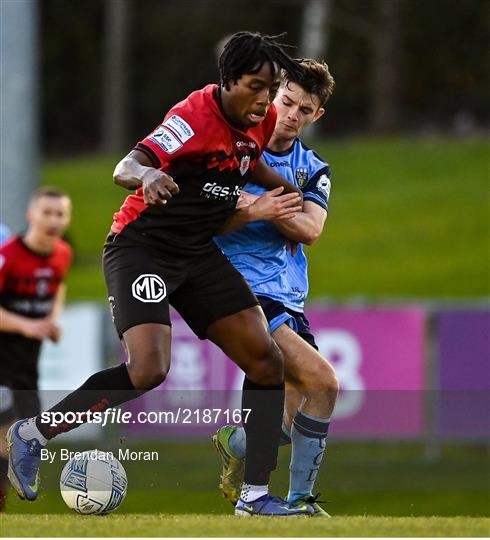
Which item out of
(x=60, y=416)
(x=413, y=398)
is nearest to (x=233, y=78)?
(x=60, y=416)

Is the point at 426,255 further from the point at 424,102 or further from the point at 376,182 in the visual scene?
the point at 424,102

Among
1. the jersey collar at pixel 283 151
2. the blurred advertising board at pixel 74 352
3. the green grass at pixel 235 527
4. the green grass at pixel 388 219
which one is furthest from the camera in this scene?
the green grass at pixel 388 219

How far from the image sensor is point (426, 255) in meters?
27.1

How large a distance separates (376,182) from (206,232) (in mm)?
26908

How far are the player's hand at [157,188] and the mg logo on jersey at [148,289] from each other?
525 millimetres

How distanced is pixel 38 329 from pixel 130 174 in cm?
350

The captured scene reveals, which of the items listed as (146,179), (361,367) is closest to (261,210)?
(146,179)

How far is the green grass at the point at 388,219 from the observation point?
80.8 ft

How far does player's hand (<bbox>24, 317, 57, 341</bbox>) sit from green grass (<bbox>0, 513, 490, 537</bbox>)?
9.80 feet

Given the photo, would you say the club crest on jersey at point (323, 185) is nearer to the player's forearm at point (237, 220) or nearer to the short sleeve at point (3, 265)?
the player's forearm at point (237, 220)

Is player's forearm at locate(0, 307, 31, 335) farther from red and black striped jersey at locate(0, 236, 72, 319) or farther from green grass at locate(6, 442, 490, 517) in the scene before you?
green grass at locate(6, 442, 490, 517)

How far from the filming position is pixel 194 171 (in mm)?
6445

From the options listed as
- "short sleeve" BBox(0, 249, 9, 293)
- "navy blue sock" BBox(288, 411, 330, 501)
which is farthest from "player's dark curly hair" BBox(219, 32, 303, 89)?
"short sleeve" BBox(0, 249, 9, 293)

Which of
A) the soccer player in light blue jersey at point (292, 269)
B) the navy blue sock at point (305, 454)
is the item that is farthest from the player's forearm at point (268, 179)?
the navy blue sock at point (305, 454)
